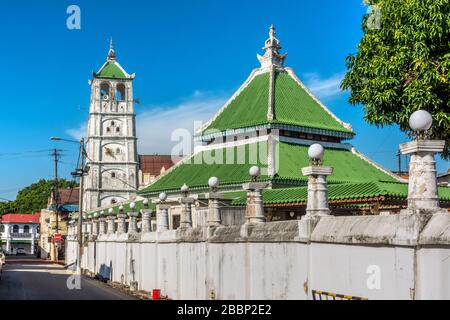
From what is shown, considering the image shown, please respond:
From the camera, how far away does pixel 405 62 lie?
64.8 feet

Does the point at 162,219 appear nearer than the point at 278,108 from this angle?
Yes

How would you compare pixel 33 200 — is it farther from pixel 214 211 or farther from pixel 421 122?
pixel 421 122

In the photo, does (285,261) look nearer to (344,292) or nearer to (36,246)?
(344,292)

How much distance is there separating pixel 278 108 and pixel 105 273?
13.6 metres

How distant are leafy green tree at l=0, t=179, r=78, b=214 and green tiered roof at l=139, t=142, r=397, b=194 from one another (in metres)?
116

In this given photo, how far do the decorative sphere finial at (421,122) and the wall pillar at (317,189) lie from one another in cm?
332

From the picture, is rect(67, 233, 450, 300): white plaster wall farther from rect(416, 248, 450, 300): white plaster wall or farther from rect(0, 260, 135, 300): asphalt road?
rect(0, 260, 135, 300): asphalt road

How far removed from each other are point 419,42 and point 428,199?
33.4 ft

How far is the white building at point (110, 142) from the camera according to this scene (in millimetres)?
93875

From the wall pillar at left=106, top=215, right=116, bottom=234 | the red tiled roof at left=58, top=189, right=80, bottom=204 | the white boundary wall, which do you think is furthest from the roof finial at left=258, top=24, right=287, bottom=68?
the red tiled roof at left=58, top=189, right=80, bottom=204

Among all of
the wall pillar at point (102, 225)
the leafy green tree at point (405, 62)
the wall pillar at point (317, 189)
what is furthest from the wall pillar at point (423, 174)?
Answer: the wall pillar at point (102, 225)

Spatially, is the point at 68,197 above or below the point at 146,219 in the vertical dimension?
above

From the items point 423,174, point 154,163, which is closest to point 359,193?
point 423,174

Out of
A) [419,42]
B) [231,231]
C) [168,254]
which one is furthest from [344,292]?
[168,254]
